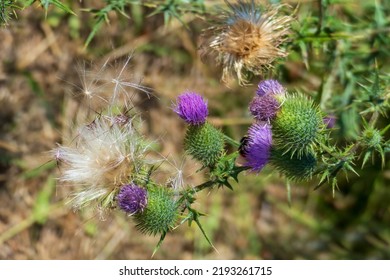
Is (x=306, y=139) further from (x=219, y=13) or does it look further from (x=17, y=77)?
(x=17, y=77)

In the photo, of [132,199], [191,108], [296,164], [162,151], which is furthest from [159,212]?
[162,151]

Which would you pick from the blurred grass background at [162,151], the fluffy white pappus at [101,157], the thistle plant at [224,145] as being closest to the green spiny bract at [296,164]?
the thistle plant at [224,145]

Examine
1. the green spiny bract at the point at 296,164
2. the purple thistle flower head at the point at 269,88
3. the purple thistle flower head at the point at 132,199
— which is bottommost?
the purple thistle flower head at the point at 132,199

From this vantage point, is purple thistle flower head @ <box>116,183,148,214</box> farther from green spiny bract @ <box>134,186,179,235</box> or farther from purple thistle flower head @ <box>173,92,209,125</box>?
purple thistle flower head @ <box>173,92,209,125</box>

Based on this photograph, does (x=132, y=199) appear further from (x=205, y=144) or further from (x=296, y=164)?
(x=296, y=164)

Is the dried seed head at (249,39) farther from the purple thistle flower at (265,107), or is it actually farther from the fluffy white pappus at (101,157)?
the fluffy white pappus at (101,157)

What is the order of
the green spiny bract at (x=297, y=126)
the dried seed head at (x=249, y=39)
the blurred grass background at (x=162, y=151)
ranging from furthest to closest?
the blurred grass background at (x=162, y=151) → the dried seed head at (x=249, y=39) → the green spiny bract at (x=297, y=126)

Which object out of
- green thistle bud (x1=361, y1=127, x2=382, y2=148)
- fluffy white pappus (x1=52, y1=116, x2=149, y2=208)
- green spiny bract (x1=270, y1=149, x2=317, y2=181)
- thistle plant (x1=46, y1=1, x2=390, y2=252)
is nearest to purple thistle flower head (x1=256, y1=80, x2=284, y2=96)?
thistle plant (x1=46, y1=1, x2=390, y2=252)
